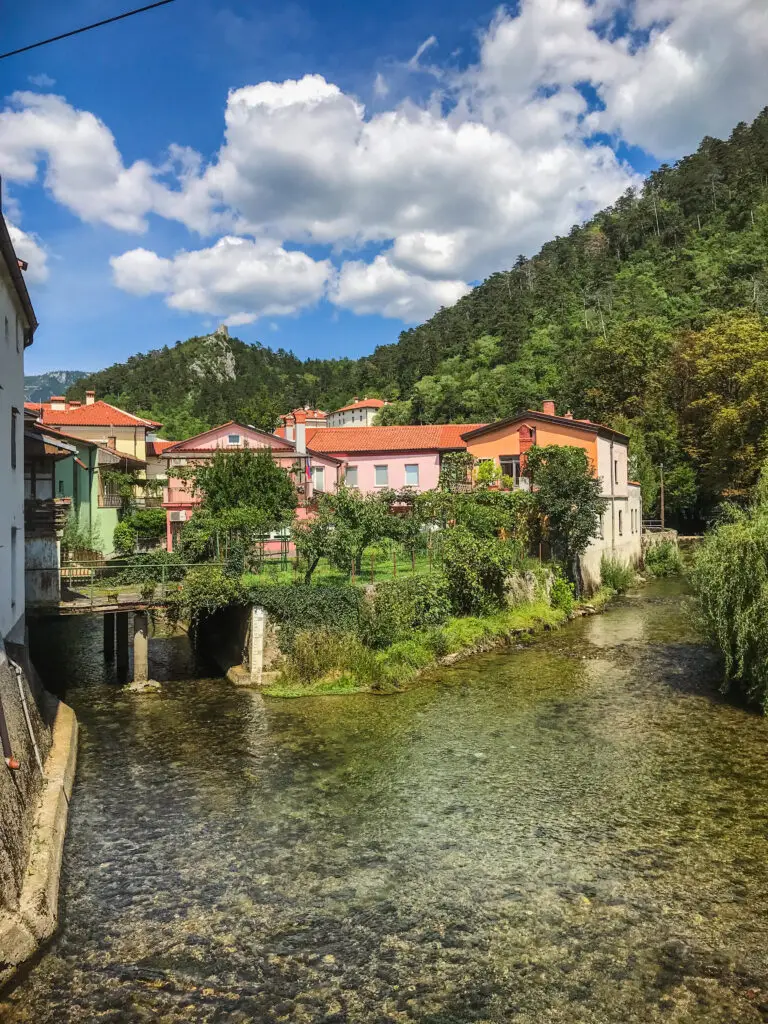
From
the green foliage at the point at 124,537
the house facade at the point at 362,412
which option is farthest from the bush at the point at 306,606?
the house facade at the point at 362,412

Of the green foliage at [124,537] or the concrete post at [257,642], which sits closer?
the concrete post at [257,642]

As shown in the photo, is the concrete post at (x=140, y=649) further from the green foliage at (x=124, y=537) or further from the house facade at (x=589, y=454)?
the house facade at (x=589, y=454)

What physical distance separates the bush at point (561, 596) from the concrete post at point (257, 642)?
1400 centimetres

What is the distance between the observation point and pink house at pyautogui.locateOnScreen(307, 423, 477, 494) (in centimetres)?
4834

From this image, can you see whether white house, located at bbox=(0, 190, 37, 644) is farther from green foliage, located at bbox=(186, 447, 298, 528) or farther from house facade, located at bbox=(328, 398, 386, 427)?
house facade, located at bbox=(328, 398, 386, 427)

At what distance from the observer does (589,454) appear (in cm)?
3797

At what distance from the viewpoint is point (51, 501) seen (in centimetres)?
2217

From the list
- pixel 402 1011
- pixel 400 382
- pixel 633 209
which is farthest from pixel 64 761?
pixel 633 209

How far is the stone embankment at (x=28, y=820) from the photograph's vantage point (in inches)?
344

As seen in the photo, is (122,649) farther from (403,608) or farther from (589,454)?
(589,454)

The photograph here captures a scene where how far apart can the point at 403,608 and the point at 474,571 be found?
3.84m

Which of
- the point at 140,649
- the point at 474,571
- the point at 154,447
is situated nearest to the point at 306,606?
the point at 140,649

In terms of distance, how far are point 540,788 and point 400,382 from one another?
9196 centimetres

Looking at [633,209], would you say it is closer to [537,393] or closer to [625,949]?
[537,393]
